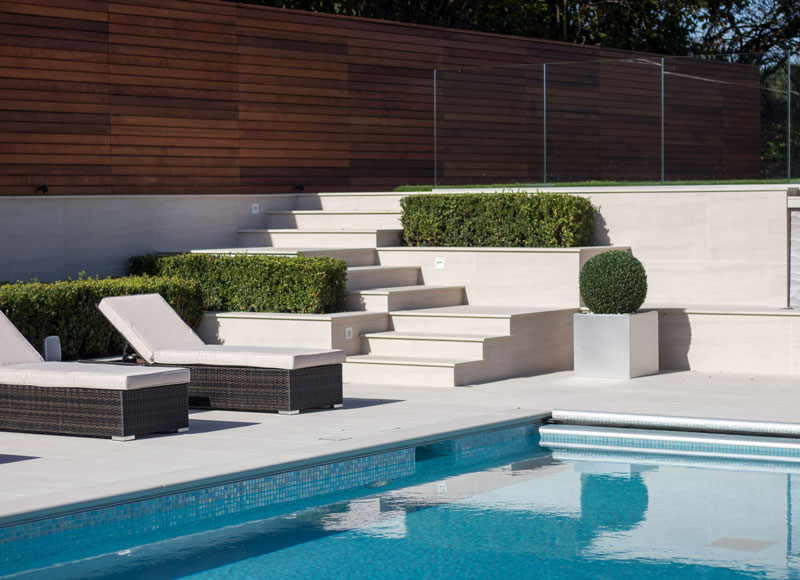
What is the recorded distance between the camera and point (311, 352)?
9.36 meters

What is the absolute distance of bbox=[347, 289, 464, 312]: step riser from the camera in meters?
12.3

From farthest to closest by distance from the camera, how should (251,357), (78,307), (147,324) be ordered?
(78,307)
(147,324)
(251,357)

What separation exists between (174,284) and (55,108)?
8.71ft

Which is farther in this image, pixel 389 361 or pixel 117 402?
pixel 389 361

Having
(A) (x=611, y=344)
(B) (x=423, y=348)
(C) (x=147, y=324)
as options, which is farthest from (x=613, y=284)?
(C) (x=147, y=324)

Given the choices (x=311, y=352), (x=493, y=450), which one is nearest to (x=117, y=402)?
(x=311, y=352)

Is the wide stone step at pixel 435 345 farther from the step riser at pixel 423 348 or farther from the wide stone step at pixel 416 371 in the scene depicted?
the wide stone step at pixel 416 371

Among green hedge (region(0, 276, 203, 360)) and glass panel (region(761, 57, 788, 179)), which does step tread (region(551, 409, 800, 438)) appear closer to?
green hedge (region(0, 276, 203, 360))

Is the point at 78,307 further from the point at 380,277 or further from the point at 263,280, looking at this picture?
the point at 380,277

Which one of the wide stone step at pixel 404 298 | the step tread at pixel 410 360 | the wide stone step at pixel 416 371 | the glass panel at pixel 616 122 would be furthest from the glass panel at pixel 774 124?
the step tread at pixel 410 360

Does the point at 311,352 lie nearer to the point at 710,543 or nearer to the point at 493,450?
the point at 493,450

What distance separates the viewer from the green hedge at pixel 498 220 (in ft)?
43.4

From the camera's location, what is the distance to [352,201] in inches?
605

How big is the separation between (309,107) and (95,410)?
803cm
